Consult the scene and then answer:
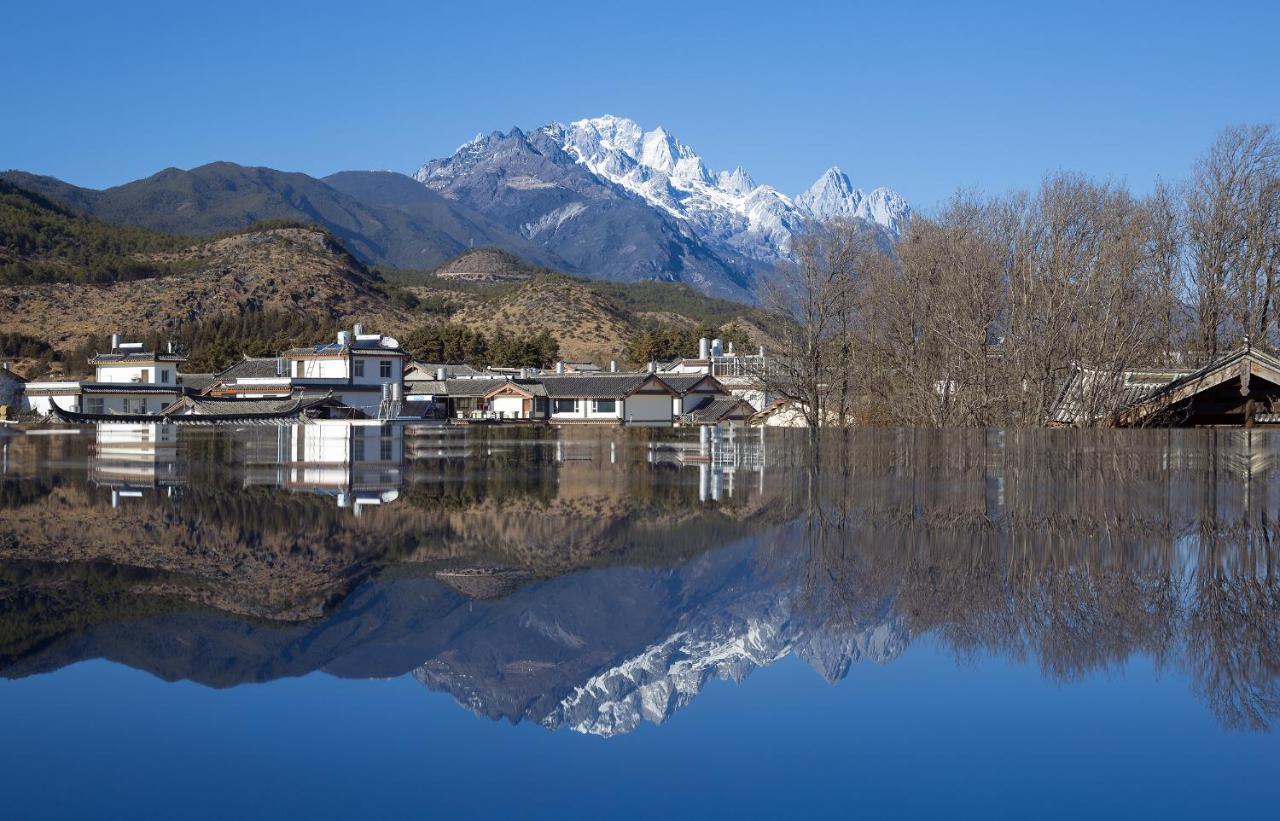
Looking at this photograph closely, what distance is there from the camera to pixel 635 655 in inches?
270

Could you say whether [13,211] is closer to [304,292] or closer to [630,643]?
[304,292]

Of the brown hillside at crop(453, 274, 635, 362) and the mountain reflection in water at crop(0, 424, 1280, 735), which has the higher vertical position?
the brown hillside at crop(453, 274, 635, 362)

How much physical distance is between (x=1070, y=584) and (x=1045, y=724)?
3266mm

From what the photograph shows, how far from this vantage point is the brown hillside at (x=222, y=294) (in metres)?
94.0

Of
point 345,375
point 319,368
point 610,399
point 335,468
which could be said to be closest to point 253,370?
point 319,368

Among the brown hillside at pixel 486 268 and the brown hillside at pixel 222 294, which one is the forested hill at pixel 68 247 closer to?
the brown hillside at pixel 222 294

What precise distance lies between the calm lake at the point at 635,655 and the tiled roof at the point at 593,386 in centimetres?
5669

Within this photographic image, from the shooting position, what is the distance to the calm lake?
4746 mm

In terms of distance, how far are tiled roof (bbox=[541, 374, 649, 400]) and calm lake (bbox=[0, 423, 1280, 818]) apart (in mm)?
56695

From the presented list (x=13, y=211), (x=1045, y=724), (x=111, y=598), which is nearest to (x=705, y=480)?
(x=111, y=598)

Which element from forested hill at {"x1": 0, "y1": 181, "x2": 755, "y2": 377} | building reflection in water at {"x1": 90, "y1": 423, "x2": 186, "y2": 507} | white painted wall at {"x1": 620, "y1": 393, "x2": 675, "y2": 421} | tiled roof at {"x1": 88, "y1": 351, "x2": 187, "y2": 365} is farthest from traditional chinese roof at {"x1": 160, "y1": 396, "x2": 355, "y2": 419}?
building reflection in water at {"x1": 90, "y1": 423, "x2": 186, "y2": 507}

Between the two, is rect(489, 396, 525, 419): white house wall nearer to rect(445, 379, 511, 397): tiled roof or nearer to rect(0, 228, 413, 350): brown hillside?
rect(445, 379, 511, 397): tiled roof

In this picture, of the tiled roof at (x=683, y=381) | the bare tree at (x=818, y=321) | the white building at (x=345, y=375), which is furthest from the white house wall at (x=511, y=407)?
the bare tree at (x=818, y=321)

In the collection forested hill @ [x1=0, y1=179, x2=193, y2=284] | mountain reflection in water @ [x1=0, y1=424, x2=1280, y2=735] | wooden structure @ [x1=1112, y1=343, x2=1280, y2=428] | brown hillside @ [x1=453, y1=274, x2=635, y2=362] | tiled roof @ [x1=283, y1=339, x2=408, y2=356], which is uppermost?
forested hill @ [x1=0, y1=179, x2=193, y2=284]
